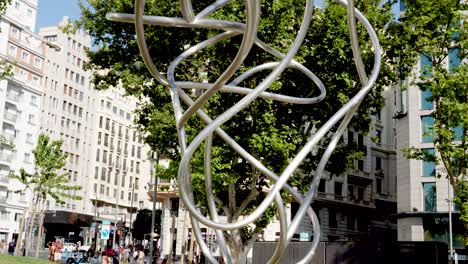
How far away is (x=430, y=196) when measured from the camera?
44250 millimetres

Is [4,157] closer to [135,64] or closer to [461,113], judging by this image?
[135,64]

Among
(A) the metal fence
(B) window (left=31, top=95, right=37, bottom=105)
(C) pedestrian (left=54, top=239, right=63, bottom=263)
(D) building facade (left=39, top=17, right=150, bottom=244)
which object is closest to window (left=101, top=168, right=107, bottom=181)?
(D) building facade (left=39, top=17, right=150, bottom=244)

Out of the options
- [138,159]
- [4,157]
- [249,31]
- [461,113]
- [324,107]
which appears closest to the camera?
[249,31]

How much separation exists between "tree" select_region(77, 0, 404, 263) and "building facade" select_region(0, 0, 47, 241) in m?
49.3

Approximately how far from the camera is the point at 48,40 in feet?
297

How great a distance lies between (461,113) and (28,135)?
64.6m

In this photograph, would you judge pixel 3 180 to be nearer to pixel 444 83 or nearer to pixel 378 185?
pixel 378 185

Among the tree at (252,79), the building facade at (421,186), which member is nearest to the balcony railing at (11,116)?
the building facade at (421,186)

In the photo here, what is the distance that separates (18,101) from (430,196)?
51.9 meters

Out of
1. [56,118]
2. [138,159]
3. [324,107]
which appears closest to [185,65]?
[324,107]

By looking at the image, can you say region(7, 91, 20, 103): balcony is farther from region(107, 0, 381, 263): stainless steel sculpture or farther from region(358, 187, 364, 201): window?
region(107, 0, 381, 263): stainless steel sculpture

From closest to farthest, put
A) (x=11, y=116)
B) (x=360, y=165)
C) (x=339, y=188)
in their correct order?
1. (x=339, y=188)
2. (x=360, y=165)
3. (x=11, y=116)

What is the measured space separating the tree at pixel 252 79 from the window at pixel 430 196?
1877 centimetres

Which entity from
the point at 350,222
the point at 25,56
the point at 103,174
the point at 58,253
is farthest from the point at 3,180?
the point at 58,253
